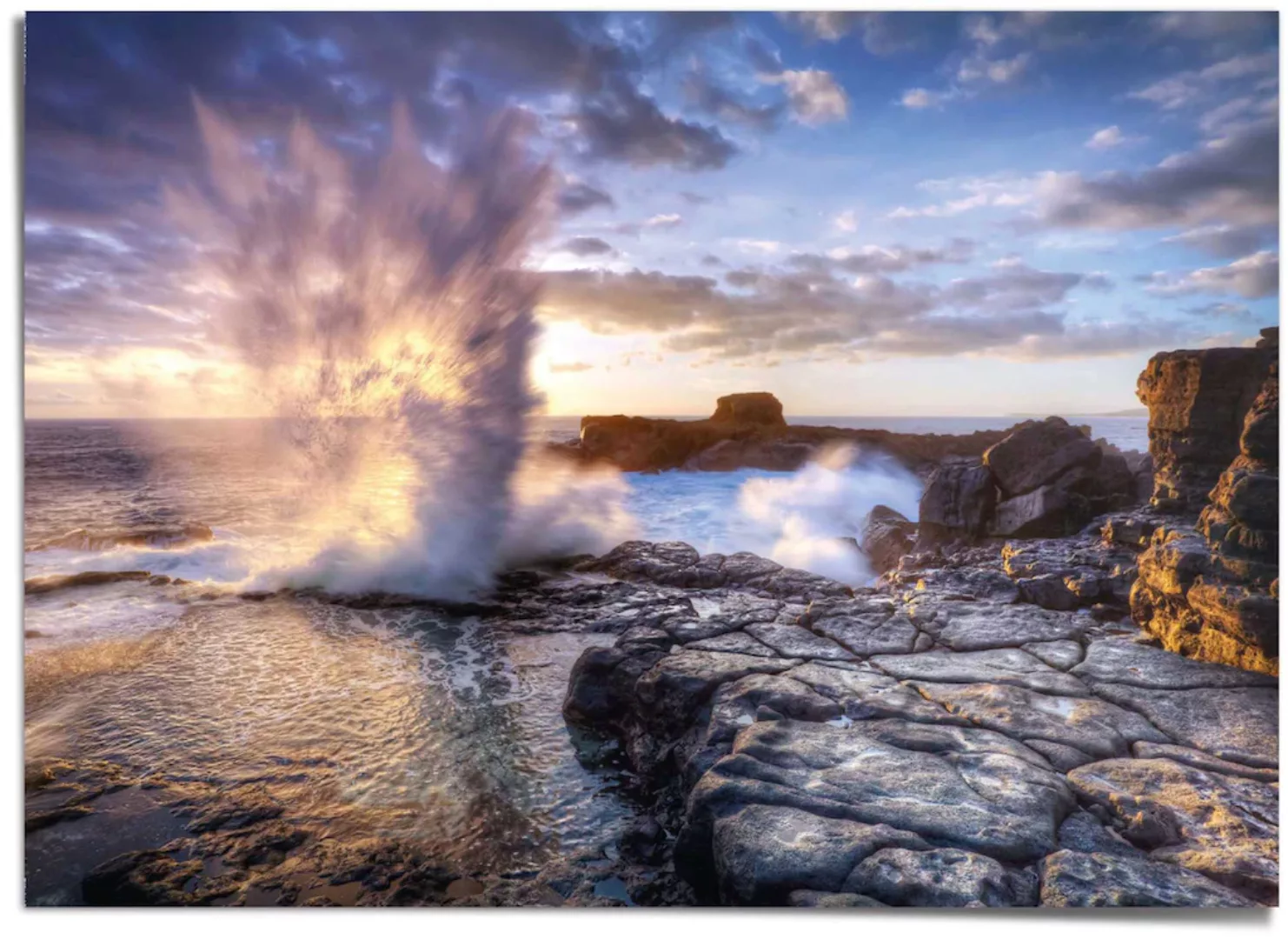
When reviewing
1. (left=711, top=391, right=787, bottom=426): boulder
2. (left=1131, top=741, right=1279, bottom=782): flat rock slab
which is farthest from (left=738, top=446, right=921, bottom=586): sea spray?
(left=1131, top=741, right=1279, bottom=782): flat rock slab

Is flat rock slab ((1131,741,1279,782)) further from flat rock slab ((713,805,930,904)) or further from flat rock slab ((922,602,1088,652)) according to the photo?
flat rock slab ((713,805,930,904))

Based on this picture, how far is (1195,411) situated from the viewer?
4020mm

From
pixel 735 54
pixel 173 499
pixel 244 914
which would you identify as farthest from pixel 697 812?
pixel 173 499

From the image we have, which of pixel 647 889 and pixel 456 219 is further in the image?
pixel 456 219

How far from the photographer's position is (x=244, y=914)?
256 cm

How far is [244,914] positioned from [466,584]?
11.7 ft

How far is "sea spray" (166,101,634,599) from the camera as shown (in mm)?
3855

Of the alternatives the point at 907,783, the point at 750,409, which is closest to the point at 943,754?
the point at 907,783

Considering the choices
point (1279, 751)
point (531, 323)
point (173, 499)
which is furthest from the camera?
point (173, 499)

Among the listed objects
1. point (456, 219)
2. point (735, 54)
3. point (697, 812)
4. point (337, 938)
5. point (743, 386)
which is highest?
point (735, 54)

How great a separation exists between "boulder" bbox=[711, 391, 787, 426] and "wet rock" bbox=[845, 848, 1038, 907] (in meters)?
3.64

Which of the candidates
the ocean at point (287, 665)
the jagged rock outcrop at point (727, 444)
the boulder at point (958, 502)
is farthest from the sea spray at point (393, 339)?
the boulder at point (958, 502)

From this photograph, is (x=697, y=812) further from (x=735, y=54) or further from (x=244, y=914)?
(x=735, y=54)

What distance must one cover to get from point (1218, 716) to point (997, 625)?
1.13 meters
